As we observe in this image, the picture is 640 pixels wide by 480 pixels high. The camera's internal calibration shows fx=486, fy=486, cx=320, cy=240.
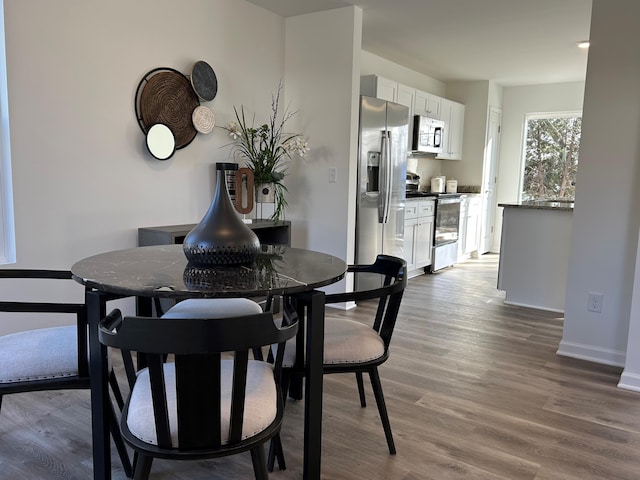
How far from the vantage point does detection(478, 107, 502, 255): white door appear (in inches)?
275

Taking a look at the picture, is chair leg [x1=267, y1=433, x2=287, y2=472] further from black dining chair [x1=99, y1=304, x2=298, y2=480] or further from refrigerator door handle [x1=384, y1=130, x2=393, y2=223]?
refrigerator door handle [x1=384, y1=130, x2=393, y2=223]

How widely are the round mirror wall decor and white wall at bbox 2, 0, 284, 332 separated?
64 millimetres

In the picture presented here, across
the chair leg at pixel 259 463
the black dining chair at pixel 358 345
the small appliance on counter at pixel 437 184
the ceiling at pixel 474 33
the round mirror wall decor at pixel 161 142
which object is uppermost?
the ceiling at pixel 474 33

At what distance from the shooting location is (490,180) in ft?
23.8

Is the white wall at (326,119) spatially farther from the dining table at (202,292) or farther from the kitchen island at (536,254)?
the dining table at (202,292)

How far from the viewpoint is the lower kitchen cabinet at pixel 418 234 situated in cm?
527

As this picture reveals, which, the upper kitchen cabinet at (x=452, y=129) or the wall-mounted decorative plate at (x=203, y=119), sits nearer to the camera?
the wall-mounted decorative plate at (x=203, y=119)

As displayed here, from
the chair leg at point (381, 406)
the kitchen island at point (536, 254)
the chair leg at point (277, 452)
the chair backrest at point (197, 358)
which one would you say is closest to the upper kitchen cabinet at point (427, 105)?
the kitchen island at point (536, 254)

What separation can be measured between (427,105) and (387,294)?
4.72 m

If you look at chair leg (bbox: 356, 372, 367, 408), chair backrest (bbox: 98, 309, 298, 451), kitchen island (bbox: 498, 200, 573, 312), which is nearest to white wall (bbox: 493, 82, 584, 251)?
kitchen island (bbox: 498, 200, 573, 312)

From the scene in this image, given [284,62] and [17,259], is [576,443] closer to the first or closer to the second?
[17,259]

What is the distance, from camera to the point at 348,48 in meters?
3.89

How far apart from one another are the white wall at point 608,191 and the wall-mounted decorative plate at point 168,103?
2.59 metres

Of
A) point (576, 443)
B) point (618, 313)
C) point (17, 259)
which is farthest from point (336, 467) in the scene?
point (618, 313)
